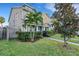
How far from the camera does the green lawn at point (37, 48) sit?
306 cm

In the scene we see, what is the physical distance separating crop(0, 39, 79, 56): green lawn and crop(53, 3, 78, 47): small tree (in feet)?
0.32

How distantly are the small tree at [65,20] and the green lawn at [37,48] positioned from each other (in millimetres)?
97

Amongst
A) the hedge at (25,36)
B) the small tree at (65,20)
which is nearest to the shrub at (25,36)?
the hedge at (25,36)

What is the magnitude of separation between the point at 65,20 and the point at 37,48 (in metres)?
0.46

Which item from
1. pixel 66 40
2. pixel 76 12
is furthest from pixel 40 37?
pixel 76 12

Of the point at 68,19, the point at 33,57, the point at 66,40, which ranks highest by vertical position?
the point at 68,19

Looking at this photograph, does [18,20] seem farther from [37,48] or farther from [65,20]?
[65,20]

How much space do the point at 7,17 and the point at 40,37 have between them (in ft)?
1.48

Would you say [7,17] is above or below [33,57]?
above

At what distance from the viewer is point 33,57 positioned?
305 cm

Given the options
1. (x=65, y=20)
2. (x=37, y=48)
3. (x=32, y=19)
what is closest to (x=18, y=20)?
(x=32, y=19)

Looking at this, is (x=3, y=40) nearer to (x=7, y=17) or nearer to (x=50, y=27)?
(x=7, y=17)

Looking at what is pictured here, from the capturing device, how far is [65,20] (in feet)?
10.2

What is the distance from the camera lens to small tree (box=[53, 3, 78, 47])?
3068 millimetres
